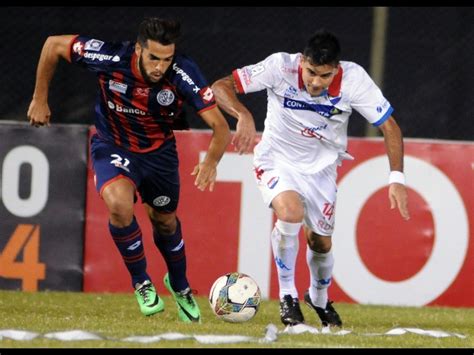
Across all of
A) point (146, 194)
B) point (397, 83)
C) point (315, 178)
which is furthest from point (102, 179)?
point (397, 83)

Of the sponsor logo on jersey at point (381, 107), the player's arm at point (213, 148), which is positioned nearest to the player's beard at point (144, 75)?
the player's arm at point (213, 148)

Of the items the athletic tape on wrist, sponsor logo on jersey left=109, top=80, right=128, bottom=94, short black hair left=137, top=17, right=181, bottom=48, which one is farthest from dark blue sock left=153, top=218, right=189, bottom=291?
the athletic tape on wrist

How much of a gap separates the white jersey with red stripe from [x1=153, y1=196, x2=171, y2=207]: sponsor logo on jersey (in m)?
0.64

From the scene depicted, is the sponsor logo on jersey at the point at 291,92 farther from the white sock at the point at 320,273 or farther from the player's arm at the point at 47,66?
the player's arm at the point at 47,66

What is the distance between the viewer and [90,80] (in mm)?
11922

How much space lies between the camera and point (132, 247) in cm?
907

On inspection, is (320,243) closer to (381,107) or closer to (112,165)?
(381,107)

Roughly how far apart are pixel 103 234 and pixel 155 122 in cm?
260

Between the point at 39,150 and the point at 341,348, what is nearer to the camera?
the point at 341,348

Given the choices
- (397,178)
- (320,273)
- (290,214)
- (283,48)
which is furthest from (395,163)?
(283,48)

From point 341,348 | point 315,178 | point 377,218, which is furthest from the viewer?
point 377,218

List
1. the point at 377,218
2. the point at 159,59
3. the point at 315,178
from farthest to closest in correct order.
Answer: the point at 377,218
the point at 315,178
the point at 159,59

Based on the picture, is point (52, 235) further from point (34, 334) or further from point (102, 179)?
point (34, 334)

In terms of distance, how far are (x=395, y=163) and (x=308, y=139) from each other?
0.64m
